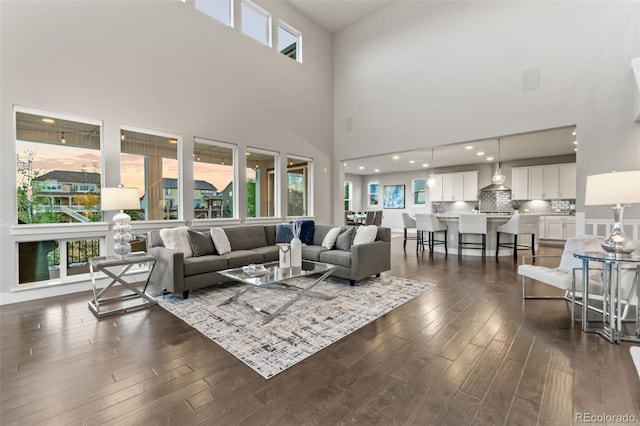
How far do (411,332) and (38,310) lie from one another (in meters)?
4.16

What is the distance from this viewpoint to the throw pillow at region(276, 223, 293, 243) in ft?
16.8

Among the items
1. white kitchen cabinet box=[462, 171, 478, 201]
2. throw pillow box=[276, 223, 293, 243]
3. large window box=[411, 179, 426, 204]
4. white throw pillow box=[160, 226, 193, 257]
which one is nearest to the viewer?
white throw pillow box=[160, 226, 193, 257]

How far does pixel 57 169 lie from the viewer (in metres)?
3.99

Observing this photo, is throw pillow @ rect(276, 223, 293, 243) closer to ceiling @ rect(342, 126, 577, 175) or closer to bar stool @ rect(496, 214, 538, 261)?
ceiling @ rect(342, 126, 577, 175)

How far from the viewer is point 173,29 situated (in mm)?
4867

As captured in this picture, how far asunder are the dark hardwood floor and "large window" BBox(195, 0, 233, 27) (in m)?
5.44

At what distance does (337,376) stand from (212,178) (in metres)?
4.70

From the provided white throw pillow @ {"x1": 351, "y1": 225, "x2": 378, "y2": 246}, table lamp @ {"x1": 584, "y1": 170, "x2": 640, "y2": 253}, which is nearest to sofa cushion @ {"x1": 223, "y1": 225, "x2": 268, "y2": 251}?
white throw pillow @ {"x1": 351, "y1": 225, "x2": 378, "y2": 246}

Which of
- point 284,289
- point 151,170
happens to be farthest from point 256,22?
point 284,289

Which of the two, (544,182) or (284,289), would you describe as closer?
(284,289)

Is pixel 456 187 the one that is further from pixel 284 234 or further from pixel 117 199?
pixel 117 199

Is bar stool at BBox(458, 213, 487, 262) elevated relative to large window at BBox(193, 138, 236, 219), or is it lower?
lower

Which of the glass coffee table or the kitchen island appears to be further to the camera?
the kitchen island

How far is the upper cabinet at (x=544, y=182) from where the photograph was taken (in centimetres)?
864
